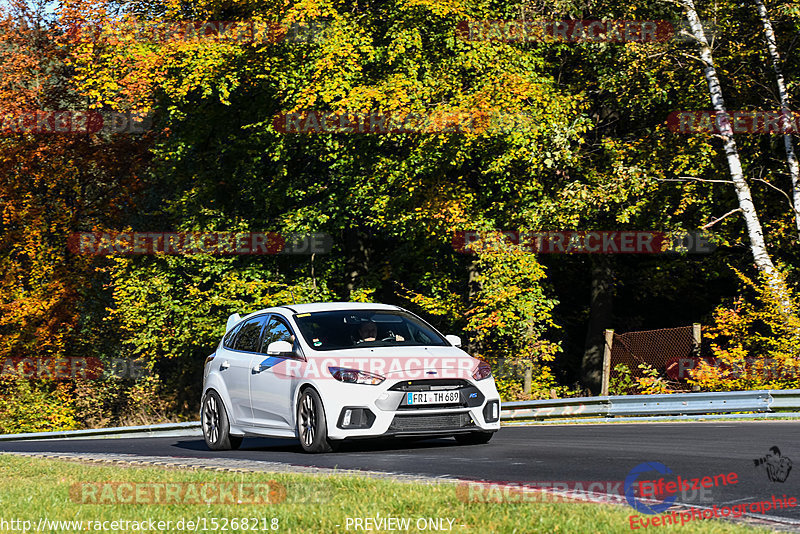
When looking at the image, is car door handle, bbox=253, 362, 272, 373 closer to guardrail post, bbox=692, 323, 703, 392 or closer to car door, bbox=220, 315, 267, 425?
car door, bbox=220, 315, 267, 425

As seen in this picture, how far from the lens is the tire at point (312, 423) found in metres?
12.0

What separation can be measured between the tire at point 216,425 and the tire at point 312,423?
7.26 ft

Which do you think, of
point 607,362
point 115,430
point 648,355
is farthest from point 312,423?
point 115,430

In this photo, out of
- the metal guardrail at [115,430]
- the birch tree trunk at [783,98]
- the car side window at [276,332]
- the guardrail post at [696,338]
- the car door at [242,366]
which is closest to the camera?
the car side window at [276,332]

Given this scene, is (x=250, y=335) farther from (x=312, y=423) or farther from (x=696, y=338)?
(x=696, y=338)

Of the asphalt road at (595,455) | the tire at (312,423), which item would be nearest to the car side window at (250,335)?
the asphalt road at (595,455)

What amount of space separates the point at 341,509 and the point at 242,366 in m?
6.85

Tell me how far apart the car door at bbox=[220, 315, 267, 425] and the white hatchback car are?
0.6 inches

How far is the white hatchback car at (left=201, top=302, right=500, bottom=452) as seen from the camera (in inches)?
468

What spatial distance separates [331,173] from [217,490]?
22410mm

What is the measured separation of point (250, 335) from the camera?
14.2m

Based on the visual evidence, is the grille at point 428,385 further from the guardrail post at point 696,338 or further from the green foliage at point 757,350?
the green foliage at point 757,350

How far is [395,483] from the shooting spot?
876 centimetres

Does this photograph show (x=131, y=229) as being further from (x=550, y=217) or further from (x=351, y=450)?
(x=351, y=450)
